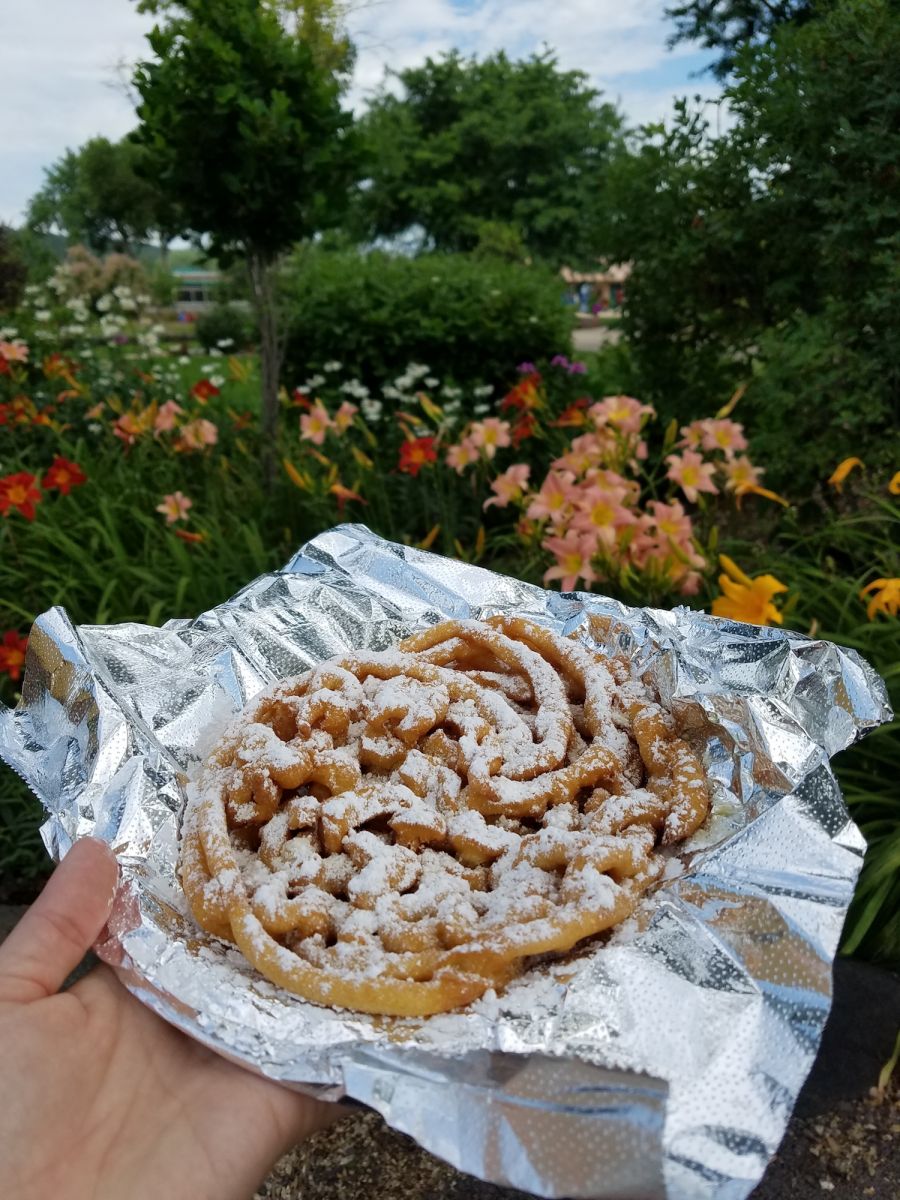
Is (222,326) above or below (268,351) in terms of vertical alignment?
above

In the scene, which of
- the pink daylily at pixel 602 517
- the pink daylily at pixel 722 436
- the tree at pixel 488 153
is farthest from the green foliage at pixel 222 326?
the pink daylily at pixel 602 517

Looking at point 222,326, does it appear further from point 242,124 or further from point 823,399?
point 823,399

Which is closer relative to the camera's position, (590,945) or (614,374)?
(590,945)

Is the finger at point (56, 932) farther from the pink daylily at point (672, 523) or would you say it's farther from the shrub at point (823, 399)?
the shrub at point (823, 399)

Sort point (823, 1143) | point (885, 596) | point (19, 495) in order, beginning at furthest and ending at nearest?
point (19, 495) < point (885, 596) < point (823, 1143)

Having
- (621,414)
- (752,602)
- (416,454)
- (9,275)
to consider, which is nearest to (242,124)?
(416,454)

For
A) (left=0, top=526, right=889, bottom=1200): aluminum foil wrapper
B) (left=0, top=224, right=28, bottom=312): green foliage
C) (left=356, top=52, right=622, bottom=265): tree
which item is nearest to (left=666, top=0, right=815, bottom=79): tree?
(left=0, top=526, right=889, bottom=1200): aluminum foil wrapper

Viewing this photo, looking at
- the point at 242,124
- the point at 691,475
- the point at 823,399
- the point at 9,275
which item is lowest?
the point at 691,475

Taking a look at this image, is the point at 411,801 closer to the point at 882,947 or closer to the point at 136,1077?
the point at 136,1077
